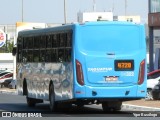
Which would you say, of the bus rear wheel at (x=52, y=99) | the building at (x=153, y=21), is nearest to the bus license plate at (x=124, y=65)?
the bus rear wheel at (x=52, y=99)

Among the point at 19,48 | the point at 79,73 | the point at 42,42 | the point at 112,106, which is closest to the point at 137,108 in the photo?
the point at 112,106

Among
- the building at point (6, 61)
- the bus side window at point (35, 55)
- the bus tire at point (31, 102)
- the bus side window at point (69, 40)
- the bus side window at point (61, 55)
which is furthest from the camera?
the building at point (6, 61)

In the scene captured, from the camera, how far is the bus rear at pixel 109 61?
21625mm

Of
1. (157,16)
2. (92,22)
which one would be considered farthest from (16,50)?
(157,16)

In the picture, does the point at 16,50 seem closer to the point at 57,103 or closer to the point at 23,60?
the point at 23,60

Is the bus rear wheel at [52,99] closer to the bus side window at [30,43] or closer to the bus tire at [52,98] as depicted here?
the bus tire at [52,98]

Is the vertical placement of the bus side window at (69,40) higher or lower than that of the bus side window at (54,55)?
higher

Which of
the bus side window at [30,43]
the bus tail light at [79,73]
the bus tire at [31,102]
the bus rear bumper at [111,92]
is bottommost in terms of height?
the bus tire at [31,102]

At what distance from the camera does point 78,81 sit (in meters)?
21.6

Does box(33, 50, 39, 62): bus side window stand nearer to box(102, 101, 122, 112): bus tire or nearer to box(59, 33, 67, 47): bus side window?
box(59, 33, 67, 47): bus side window

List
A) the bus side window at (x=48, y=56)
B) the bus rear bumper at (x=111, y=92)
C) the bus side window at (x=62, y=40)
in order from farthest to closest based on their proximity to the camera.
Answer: the bus side window at (x=48, y=56) < the bus side window at (x=62, y=40) < the bus rear bumper at (x=111, y=92)

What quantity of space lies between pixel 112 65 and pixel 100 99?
4.05 ft

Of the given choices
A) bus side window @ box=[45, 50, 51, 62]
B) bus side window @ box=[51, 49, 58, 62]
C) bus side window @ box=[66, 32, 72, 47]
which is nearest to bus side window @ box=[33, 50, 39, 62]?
bus side window @ box=[45, 50, 51, 62]

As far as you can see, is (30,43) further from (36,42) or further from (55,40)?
(55,40)
